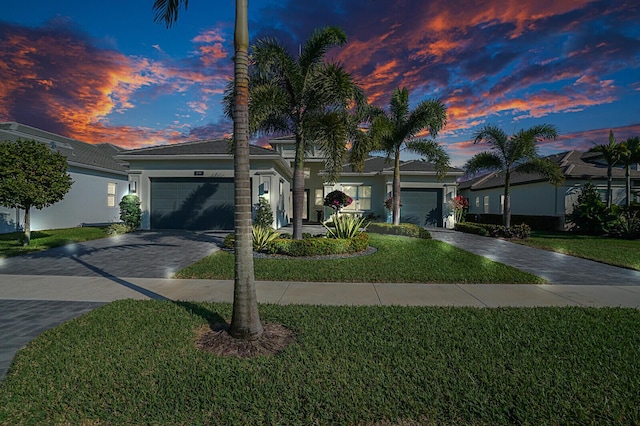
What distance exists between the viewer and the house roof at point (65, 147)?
56.4 feet

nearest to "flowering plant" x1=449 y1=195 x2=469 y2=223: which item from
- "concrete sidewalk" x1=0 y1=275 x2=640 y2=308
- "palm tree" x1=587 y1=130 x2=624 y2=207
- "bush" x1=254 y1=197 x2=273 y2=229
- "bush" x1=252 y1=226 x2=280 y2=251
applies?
"palm tree" x1=587 y1=130 x2=624 y2=207

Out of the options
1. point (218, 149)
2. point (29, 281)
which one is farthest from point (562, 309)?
point (218, 149)

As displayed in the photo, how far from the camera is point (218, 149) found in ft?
56.0

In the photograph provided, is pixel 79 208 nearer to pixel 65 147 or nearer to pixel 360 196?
pixel 65 147

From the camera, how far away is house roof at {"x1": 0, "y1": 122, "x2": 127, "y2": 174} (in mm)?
17194

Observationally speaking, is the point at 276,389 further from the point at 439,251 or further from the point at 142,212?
the point at 142,212

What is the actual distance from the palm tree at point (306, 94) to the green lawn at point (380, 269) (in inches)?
100

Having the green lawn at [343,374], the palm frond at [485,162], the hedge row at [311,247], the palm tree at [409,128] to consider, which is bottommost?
the green lawn at [343,374]

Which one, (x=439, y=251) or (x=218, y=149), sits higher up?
(x=218, y=149)

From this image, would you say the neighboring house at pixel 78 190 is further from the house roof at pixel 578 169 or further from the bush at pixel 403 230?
the house roof at pixel 578 169

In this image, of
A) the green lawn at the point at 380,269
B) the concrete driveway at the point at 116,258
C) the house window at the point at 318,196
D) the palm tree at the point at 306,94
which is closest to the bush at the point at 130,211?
the concrete driveway at the point at 116,258

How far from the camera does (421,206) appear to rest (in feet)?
71.5

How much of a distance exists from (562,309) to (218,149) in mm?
16558

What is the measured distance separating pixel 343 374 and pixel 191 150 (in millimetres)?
16994
